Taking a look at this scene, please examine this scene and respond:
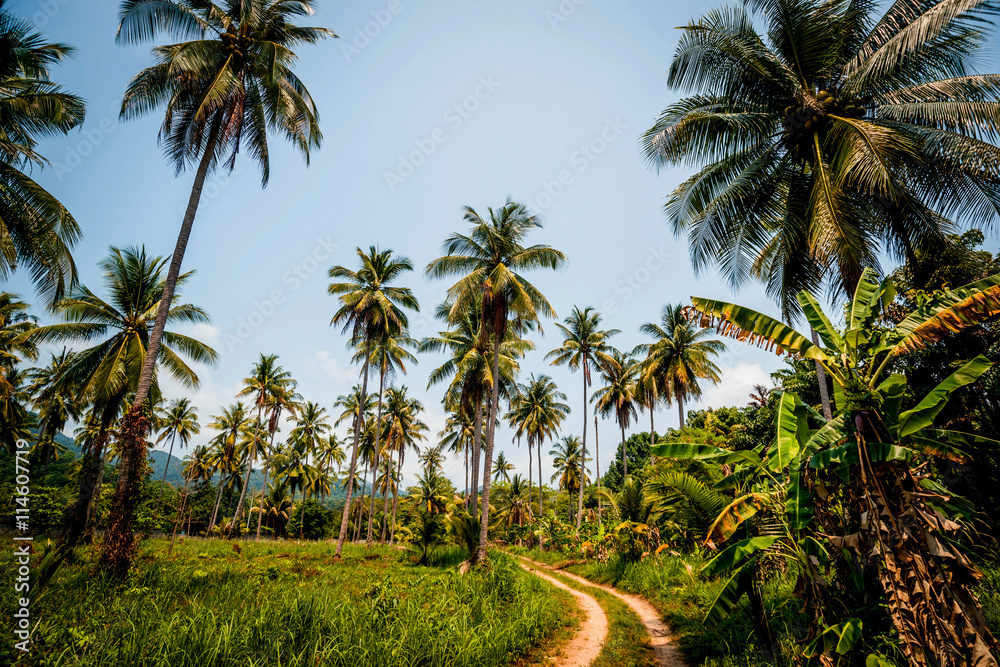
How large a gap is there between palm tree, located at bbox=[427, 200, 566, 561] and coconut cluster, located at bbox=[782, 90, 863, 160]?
957 centimetres

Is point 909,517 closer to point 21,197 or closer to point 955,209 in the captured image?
point 955,209

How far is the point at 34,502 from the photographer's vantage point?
25.7 metres

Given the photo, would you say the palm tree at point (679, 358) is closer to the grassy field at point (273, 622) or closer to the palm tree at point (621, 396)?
the palm tree at point (621, 396)

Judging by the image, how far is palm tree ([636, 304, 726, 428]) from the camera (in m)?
29.0

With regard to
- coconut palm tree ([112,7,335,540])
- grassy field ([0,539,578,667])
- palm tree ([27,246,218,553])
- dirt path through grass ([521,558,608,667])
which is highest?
coconut palm tree ([112,7,335,540])

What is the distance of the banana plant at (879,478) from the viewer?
3.90m

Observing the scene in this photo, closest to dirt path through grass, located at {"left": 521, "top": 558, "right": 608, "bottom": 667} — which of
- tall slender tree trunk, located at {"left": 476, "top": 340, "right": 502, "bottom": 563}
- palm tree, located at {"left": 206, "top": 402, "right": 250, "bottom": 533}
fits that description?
tall slender tree trunk, located at {"left": 476, "top": 340, "right": 502, "bottom": 563}

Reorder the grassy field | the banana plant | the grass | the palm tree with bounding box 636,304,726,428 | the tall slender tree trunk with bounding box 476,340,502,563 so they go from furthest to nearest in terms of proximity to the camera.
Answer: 1. the palm tree with bounding box 636,304,726,428
2. the tall slender tree trunk with bounding box 476,340,502,563
3. the grass
4. the grassy field
5. the banana plant

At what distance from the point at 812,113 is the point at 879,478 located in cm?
850

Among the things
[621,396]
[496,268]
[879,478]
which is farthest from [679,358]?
[879,478]

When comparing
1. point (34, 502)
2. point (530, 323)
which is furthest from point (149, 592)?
point (34, 502)

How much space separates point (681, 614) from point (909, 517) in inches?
273

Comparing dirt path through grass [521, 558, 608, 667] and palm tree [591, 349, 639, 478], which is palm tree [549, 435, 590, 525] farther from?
dirt path through grass [521, 558, 608, 667]

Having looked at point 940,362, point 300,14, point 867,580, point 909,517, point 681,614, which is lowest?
point 681,614
